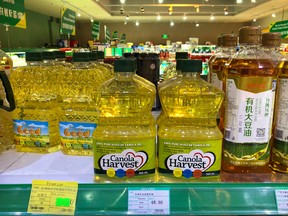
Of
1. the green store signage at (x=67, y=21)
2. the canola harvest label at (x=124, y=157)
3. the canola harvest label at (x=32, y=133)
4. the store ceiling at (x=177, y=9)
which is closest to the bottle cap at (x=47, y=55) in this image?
the canola harvest label at (x=32, y=133)

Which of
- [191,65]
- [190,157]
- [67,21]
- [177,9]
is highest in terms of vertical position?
[177,9]

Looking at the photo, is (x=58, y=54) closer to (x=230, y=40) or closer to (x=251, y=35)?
(x=230, y=40)

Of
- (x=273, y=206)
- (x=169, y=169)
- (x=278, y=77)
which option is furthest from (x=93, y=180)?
(x=278, y=77)

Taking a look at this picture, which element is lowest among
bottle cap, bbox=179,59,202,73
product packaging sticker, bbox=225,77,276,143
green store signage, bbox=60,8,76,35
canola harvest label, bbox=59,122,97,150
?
canola harvest label, bbox=59,122,97,150

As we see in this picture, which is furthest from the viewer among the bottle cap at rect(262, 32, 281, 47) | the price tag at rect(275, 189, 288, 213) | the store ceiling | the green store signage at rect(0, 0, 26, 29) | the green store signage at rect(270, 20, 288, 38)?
the store ceiling

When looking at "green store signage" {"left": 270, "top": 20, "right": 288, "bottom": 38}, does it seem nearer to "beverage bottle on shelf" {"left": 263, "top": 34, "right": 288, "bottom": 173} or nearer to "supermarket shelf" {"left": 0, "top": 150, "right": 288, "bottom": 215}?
"beverage bottle on shelf" {"left": 263, "top": 34, "right": 288, "bottom": 173}

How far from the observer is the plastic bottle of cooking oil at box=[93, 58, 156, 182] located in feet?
2.74

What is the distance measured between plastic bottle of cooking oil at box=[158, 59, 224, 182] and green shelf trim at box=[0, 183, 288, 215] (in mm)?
48

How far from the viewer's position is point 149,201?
2.62 feet

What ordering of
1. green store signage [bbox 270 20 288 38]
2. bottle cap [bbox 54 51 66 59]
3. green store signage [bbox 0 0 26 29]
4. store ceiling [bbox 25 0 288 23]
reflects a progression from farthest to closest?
store ceiling [bbox 25 0 288 23]
green store signage [bbox 270 20 288 38]
green store signage [bbox 0 0 26 29]
bottle cap [bbox 54 51 66 59]

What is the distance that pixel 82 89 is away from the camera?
1.16m

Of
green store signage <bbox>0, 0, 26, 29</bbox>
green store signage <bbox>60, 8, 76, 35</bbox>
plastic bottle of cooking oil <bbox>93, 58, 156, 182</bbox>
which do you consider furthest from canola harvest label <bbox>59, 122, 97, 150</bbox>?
green store signage <bbox>60, 8, 76, 35</bbox>

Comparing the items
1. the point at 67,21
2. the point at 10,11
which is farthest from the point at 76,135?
the point at 67,21

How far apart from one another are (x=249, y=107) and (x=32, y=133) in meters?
0.76
